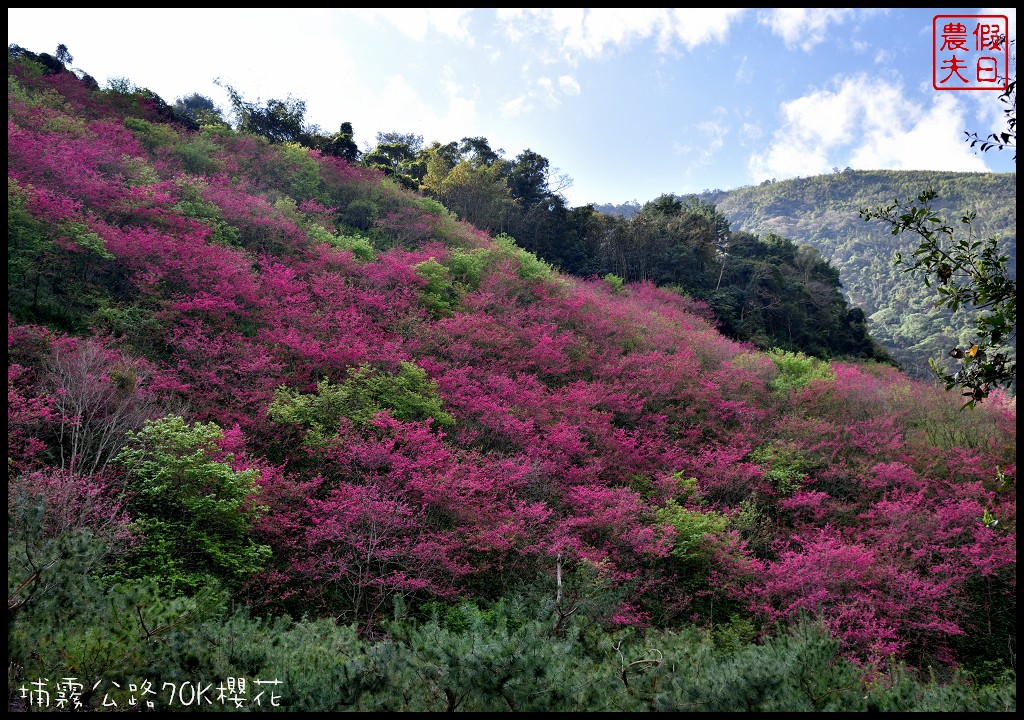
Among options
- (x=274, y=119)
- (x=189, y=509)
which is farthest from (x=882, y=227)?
(x=189, y=509)

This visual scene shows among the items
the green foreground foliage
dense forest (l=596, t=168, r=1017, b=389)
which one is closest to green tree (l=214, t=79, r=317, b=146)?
dense forest (l=596, t=168, r=1017, b=389)

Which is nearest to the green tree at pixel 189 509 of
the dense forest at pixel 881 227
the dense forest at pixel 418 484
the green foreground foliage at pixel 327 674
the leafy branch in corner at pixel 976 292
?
the dense forest at pixel 418 484

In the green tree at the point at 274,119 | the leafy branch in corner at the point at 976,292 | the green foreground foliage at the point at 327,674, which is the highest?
the green tree at the point at 274,119

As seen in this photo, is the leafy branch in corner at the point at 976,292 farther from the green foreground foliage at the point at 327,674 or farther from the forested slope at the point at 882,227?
the forested slope at the point at 882,227

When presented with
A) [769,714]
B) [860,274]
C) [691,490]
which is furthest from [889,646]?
[860,274]

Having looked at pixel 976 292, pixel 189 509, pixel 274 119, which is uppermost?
pixel 274 119

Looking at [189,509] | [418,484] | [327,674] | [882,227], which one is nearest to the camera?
[327,674]

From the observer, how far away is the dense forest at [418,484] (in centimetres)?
312

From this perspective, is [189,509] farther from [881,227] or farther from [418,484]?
[881,227]

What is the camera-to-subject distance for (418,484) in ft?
22.9

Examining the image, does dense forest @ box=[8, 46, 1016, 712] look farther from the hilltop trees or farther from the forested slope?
the forested slope

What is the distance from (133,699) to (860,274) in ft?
173

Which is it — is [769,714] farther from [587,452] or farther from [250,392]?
[250,392]

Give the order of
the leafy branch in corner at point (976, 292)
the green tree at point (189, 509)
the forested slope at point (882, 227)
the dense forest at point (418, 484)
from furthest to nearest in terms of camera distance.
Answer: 1. the forested slope at point (882, 227)
2. the green tree at point (189, 509)
3. the dense forest at point (418, 484)
4. the leafy branch in corner at point (976, 292)
